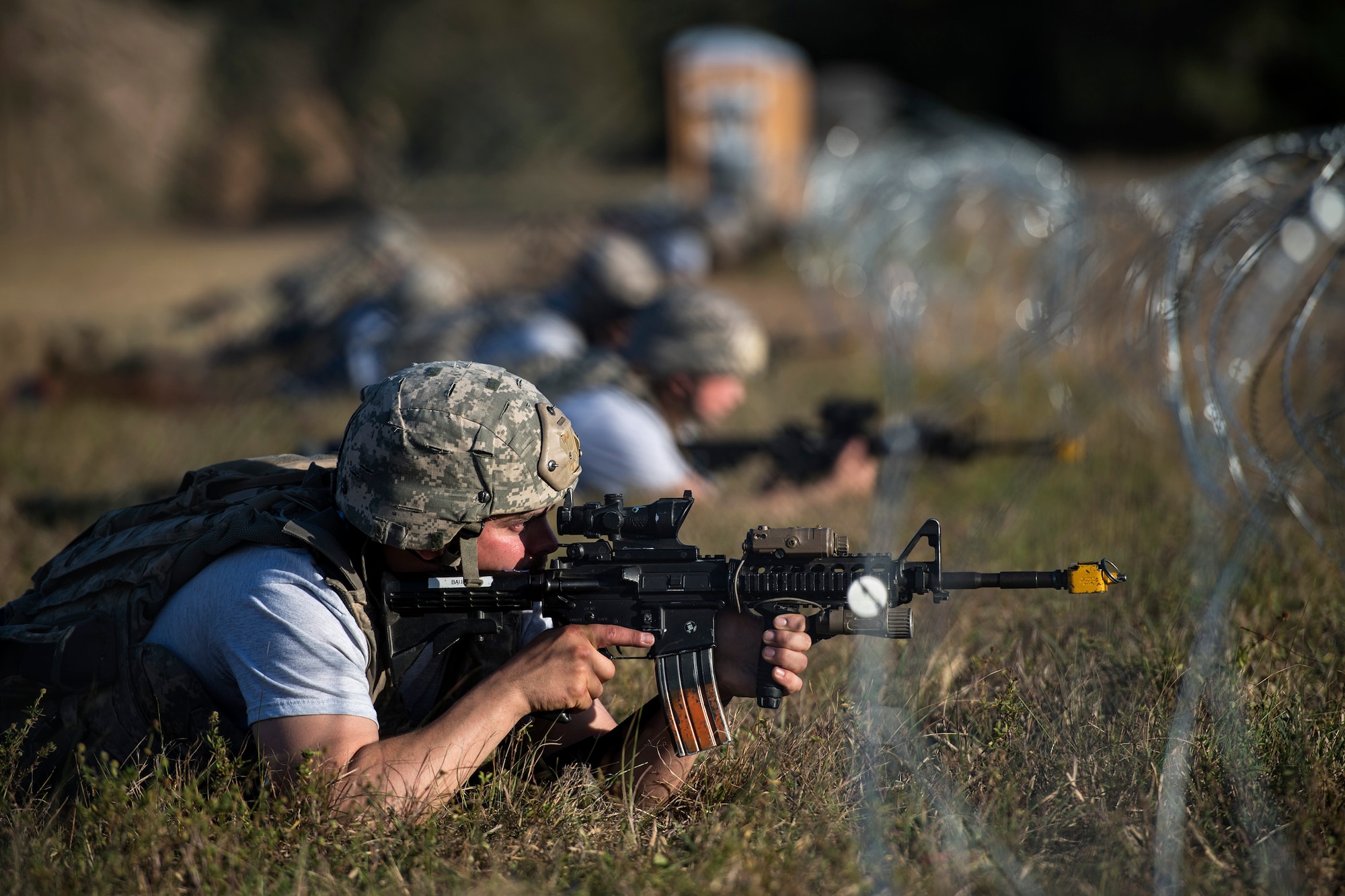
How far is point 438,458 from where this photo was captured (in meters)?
2.82

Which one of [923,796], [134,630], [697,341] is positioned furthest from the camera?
[697,341]

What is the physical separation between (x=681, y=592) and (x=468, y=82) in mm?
28552

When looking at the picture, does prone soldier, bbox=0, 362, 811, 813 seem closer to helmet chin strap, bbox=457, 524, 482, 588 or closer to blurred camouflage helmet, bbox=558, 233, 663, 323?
helmet chin strap, bbox=457, 524, 482, 588

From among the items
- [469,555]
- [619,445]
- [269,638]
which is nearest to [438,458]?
[469,555]

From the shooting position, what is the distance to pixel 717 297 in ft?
23.0

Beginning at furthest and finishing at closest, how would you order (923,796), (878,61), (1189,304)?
(878,61)
(1189,304)
(923,796)

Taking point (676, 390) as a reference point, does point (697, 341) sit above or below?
Result: above

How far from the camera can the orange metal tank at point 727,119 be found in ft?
74.5

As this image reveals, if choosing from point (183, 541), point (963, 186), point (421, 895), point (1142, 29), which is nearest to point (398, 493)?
point (183, 541)

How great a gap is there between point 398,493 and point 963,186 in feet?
23.6

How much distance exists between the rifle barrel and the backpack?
144 centimetres

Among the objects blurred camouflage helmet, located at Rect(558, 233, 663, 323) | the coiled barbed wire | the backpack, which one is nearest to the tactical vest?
the backpack

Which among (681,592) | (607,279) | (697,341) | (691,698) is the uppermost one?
(607,279)

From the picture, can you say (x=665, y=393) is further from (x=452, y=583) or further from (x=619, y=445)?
(x=452, y=583)
